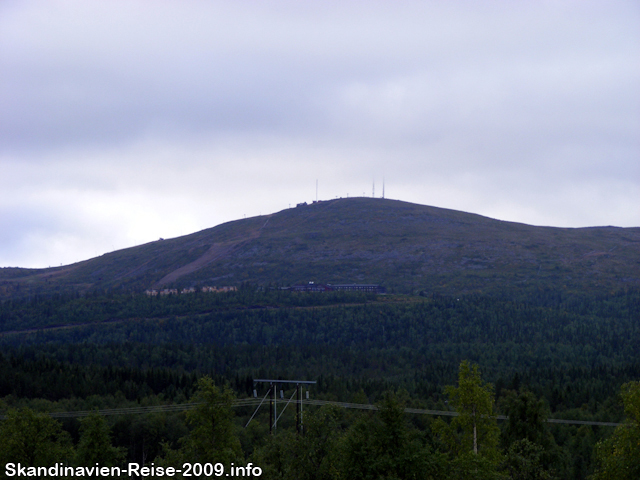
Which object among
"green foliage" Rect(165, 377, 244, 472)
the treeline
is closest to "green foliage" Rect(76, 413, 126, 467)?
the treeline

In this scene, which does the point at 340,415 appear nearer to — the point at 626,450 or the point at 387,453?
the point at 387,453

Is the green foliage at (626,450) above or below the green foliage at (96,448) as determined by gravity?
above

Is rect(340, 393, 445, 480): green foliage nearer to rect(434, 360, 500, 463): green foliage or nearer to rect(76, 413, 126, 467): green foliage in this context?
rect(434, 360, 500, 463): green foliage

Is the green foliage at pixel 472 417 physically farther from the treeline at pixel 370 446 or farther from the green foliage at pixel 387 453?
the green foliage at pixel 387 453

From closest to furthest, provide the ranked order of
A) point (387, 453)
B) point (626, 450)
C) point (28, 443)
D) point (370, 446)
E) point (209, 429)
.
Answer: point (626, 450), point (387, 453), point (370, 446), point (209, 429), point (28, 443)

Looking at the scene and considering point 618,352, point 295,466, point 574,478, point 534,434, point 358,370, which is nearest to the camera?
point 295,466

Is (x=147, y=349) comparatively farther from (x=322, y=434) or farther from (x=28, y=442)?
(x=322, y=434)

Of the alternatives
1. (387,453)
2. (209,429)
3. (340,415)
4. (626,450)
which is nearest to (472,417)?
(387,453)

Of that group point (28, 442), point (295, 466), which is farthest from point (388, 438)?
point (28, 442)

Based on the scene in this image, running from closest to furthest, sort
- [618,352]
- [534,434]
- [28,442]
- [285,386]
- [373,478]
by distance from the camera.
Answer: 1. [373,478]
2. [28,442]
3. [534,434]
4. [285,386]
5. [618,352]

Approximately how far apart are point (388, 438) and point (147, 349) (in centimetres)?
16602

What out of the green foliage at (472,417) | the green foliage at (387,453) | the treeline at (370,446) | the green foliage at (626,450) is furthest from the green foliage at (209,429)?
the green foliage at (626,450)

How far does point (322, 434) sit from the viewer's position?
40.8m

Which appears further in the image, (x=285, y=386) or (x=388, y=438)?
(x=285, y=386)
